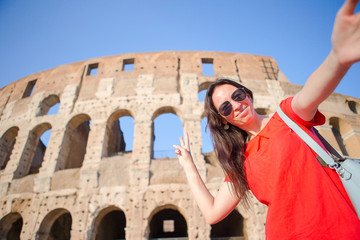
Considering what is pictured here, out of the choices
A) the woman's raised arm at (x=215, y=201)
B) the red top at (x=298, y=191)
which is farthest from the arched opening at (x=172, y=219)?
the red top at (x=298, y=191)

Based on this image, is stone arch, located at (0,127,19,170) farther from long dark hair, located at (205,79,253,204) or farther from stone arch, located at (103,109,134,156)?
long dark hair, located at (205,79,253,204)

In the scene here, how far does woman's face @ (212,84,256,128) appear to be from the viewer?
4.97 ft

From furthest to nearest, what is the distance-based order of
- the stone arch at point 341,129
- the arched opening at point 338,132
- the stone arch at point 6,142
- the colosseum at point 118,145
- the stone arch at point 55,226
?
the stone arch at point 6,142 < the arched opening at point 338,132 < the stone arch at point 341,129 < the stone arch at point 55,226 < the colosseum at point 118,145

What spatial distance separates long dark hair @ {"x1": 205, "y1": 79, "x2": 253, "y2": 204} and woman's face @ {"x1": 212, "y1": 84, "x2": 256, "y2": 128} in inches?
2.8

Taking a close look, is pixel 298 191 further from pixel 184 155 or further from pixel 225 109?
pixel 184 155

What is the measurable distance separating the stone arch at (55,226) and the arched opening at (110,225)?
158cm

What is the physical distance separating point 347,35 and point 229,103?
87 cm

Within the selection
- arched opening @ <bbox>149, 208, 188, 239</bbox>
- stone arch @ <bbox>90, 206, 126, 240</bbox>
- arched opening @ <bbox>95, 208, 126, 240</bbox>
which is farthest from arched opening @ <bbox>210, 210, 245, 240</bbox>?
arched opening @ <bbox>95, 208, 126, 240</bbox>

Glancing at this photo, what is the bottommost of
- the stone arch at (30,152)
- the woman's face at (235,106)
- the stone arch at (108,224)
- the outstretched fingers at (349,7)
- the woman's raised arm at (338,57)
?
the woman's raised arm at (338,57)

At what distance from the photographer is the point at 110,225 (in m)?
9.57

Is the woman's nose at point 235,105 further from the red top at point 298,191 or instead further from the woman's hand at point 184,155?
the woman's hand at point 184,155

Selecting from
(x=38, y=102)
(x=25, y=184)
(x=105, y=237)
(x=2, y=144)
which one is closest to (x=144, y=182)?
(x=105, y=237)

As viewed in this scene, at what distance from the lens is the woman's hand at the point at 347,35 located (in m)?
0.74

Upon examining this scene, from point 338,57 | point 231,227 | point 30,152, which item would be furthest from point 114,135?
point 338,57
